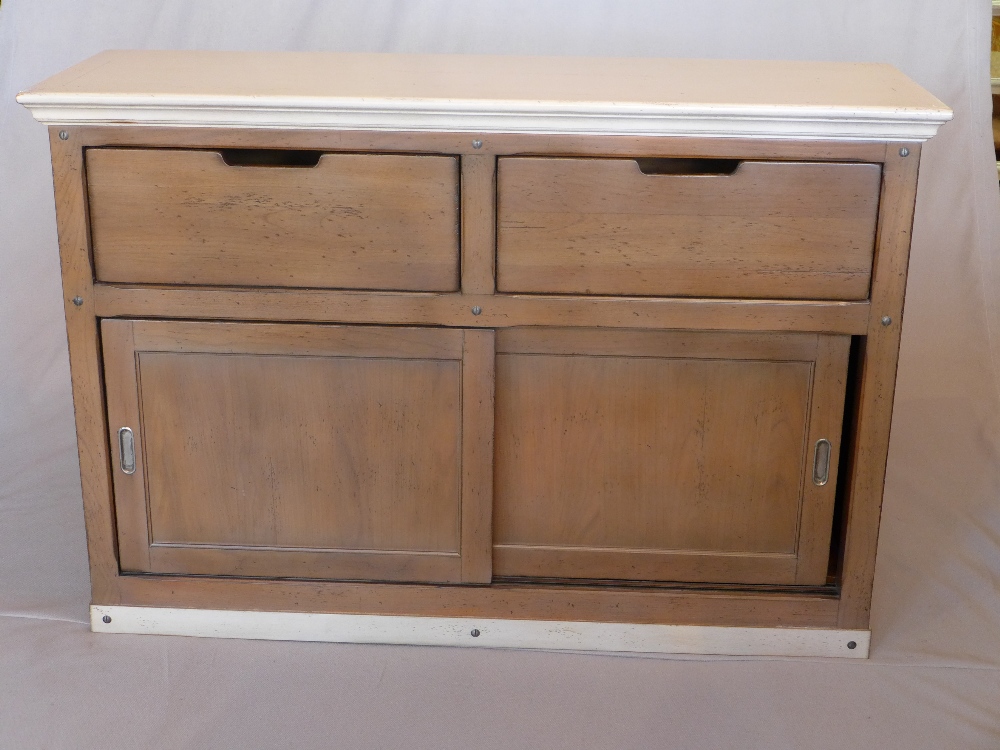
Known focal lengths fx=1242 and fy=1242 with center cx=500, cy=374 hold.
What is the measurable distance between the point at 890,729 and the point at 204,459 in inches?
43.9

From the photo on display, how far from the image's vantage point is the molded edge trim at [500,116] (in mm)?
1714

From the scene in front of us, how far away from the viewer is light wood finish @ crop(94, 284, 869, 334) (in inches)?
71.6

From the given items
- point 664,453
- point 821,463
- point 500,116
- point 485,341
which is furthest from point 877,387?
point 500,116

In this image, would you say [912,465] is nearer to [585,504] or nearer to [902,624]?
[902,624]

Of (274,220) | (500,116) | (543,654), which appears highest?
(500,116)

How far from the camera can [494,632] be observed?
2000mm

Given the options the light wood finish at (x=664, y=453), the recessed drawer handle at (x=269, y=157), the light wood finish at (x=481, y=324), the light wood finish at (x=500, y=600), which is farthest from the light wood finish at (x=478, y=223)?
the light wood finish at (x=500, y=600)

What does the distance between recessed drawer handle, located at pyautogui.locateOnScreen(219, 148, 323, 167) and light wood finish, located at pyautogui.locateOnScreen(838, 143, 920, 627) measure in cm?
83

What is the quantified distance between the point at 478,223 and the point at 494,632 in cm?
67

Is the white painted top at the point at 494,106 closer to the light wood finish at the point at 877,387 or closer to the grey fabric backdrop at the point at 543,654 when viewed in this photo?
the light wood finish at the point at 877,387

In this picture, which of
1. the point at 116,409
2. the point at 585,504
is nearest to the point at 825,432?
the point at 585,504

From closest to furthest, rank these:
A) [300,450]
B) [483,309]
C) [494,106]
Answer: [494,106] < [483,309] < [300,450]

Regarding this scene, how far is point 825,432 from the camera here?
6.23 ft

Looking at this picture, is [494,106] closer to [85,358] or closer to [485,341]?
[485,341]
